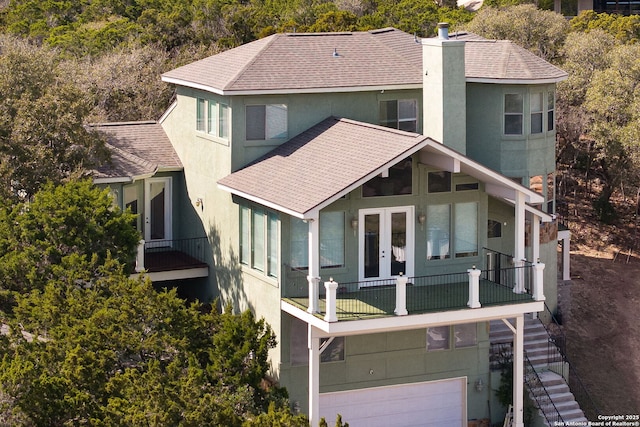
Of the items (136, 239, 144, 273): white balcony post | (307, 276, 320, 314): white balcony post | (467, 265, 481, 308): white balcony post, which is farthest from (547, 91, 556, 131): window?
(136, 239, 144, 273): white balcony post

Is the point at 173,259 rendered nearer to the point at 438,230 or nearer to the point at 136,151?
the point at 136,151

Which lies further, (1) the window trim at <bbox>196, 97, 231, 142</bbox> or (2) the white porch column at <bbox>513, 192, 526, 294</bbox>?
(1) the window trim at <bbox>196, 97, 231, 142</bbox>

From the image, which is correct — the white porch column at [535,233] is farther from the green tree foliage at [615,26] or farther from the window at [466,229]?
the green tree foliage at [615,26]

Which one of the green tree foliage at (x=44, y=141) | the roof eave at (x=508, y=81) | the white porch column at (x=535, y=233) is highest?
the roof eave at (x=508, y=81)

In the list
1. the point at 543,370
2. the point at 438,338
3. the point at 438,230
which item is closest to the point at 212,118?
the point at 438,230

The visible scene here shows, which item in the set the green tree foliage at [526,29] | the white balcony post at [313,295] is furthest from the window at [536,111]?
the green tree foliage at [526,29]

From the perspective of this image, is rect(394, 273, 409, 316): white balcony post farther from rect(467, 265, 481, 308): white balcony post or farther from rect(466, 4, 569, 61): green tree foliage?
rect(466, 4, 569, 61): green tree foliage

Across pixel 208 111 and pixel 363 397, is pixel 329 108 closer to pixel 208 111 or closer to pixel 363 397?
pixel 208 111
